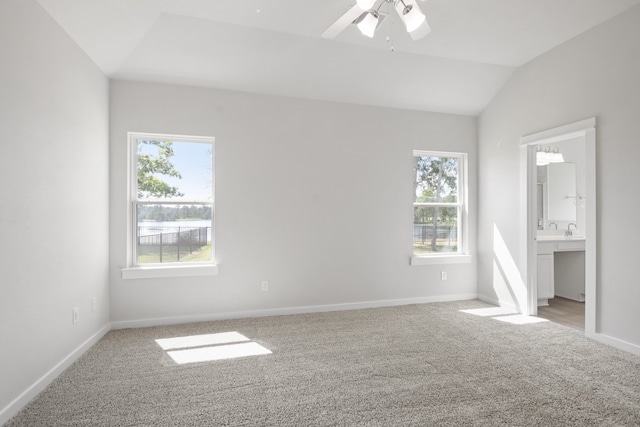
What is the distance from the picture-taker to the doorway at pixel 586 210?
342 centimetres

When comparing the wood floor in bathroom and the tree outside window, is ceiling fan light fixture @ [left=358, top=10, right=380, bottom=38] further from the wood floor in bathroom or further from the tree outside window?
the wood floor in bathroom

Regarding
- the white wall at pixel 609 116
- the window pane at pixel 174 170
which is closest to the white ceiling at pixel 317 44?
the white wall at pixel 609 116

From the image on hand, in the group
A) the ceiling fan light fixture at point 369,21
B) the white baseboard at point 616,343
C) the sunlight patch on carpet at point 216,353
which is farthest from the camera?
the white baseboard at point 616,343

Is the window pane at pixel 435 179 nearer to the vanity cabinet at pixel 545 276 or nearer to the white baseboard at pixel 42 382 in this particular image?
the vanity cabinet at pixel 545 276

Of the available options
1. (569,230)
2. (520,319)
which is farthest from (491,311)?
(569,230)

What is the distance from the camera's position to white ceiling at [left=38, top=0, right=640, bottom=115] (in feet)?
10.1

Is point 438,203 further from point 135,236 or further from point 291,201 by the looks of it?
point 135,236

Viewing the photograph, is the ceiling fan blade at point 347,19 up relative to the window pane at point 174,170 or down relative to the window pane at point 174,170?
up

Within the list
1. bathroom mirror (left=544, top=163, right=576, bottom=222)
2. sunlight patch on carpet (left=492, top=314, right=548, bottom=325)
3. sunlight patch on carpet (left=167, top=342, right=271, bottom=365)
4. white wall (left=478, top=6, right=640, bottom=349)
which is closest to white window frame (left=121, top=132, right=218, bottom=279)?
sunlight patch on carpet (left=167, top=342, right=271, bottom=365)

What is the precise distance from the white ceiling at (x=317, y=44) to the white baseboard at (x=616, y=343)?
2984mm

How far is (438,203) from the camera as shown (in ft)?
16.5

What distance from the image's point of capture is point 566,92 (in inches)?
147

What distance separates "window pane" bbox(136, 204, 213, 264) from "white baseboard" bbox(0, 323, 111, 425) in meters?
0.99

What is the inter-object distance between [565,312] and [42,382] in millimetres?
5427
